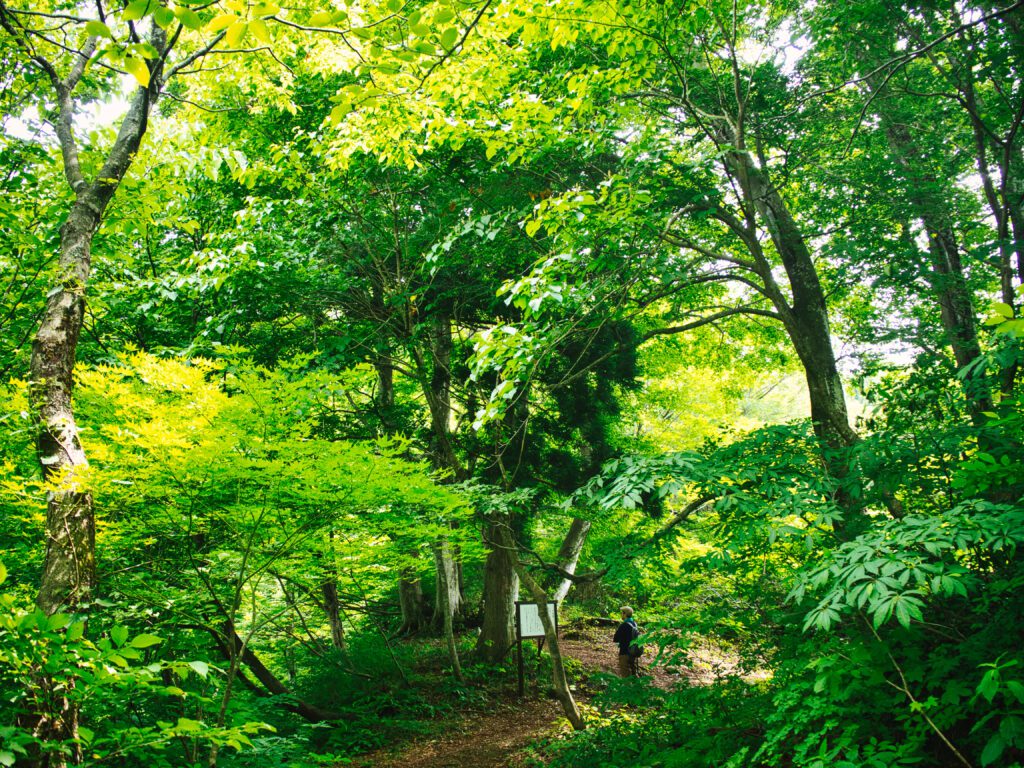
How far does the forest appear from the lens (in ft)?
9.99

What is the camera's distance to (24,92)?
5695mm

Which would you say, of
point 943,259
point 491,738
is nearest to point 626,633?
point 491,738

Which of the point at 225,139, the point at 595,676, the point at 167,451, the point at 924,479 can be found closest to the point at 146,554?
the point at 167,451

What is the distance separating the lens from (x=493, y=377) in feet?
26.9

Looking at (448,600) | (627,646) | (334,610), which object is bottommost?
(627,646)

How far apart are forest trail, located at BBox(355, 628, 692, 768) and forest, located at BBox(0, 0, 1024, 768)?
7 centimetres

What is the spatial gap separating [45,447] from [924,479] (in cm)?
502

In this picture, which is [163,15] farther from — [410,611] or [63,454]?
[410,611]

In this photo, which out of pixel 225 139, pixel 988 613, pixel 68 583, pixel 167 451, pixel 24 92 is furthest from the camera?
pixel 225 139

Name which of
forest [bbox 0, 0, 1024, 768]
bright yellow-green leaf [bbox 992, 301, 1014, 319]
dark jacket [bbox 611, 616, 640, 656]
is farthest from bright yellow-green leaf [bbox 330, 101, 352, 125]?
dark jacket [bbox 611, 616, 640, 656]

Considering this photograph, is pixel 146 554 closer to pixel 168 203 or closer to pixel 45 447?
pixel 45 447

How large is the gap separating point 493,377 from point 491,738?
14.5ft

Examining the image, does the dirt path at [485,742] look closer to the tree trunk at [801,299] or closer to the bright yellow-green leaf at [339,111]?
the tree trunk at [801,299]

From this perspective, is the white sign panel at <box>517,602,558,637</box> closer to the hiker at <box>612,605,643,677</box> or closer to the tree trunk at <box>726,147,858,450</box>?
the hiker at <box>612,605,643,677</box>
